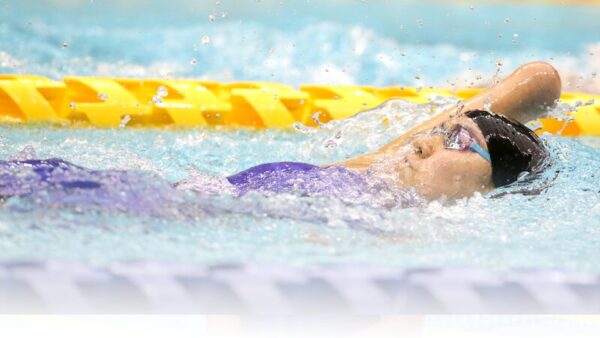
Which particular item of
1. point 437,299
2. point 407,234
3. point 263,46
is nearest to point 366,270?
point 437,299

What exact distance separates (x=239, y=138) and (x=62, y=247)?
1781 mm

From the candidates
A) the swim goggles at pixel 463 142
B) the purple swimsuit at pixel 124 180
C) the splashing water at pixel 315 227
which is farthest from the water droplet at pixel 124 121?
the swim goggles at pixel 463 142

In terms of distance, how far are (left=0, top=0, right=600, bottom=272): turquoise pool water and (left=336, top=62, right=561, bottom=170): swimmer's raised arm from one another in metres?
0.11

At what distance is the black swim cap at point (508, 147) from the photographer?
1.82m

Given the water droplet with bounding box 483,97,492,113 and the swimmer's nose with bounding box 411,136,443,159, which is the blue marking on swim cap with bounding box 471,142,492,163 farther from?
the water droplet with bounding box 483,97,492,113

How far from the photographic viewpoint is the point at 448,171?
1.82 metres

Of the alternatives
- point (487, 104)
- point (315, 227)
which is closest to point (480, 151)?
point (487, 104)

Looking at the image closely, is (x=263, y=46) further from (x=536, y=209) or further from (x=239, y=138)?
(x=536, y=209)

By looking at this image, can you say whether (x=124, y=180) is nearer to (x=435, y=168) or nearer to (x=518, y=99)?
(x=435, y=168)

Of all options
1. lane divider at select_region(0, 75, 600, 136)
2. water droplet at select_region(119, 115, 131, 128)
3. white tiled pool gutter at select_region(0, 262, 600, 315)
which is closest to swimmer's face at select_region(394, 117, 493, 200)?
white tiled pool gutter at select_region(0, 262, 600, 315)

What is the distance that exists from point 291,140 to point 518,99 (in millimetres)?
1072

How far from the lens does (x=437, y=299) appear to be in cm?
123

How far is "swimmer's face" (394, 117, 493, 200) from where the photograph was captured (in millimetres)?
1818

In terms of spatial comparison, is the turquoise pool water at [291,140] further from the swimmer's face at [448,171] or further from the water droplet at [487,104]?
the water droplet at [487,104]
